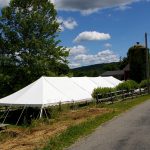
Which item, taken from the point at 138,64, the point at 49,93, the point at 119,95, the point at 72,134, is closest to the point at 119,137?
the point at 72,134

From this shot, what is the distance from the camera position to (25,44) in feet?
138

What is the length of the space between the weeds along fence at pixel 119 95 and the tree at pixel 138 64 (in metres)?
9.98

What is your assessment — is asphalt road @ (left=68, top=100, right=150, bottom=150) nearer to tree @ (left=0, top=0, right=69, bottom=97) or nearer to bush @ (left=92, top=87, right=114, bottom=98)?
bush @ (left=92, top=87, right=114, bottom=98)

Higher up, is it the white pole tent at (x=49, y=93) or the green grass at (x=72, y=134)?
the white pole tent at (x=49, y=93)

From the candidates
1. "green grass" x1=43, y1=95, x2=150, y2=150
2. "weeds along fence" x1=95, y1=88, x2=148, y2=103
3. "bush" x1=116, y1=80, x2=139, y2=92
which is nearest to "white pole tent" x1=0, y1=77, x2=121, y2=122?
"weeds along fence" x1=95, y1=88, x2=148, y2=103

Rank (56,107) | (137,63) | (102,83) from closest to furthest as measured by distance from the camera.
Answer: (56,107) → (102,83) → (137,63)

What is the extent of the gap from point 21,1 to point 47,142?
1222 inches

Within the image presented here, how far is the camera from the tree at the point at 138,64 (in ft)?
180

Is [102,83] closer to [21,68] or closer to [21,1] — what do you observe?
[21,68]

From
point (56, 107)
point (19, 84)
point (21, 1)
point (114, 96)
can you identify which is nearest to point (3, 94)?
point (19, 84)

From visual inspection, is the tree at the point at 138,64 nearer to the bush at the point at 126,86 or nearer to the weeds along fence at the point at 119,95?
the weeds along fence at the point at 119,95

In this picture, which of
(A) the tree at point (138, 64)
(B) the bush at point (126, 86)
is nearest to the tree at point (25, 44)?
(B) the bush at point (126, 86)

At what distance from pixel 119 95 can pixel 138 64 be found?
65.1 ft

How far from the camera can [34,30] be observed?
42781 millimetres
